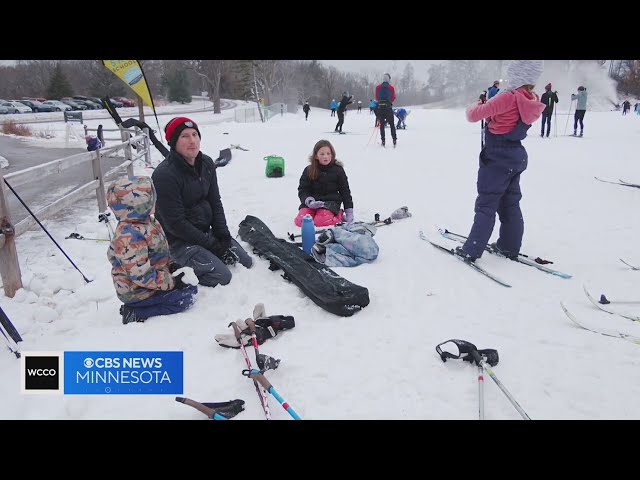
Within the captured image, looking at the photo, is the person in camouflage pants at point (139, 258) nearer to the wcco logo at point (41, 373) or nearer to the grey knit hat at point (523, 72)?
the wcco logo at point (41, 373)

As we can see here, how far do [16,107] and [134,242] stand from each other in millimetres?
37675

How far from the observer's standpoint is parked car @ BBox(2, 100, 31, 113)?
104 ft

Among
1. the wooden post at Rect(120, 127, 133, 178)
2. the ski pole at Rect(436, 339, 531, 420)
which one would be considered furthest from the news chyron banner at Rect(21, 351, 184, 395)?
the wooden post at Rect(120, 127, 133, 178)

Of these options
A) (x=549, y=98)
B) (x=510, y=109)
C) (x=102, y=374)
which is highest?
(x=549, y=98)

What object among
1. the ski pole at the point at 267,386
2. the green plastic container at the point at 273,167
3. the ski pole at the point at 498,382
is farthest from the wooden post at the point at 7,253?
the green plastic container at the point at 273,167

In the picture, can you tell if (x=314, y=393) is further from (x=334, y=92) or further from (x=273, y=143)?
(x=334, y=92)

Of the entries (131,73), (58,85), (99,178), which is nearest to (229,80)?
(58,85)

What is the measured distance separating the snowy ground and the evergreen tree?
38533 millimetres

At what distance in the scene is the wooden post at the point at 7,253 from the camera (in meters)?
3.59

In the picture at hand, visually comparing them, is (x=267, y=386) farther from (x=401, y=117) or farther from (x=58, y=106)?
(x=58, y=106)

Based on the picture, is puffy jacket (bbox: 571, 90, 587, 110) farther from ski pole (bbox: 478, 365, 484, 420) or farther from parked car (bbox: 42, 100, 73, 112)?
parked car (bbox: 42, 100, 73, 112)

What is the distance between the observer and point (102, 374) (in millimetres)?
2551

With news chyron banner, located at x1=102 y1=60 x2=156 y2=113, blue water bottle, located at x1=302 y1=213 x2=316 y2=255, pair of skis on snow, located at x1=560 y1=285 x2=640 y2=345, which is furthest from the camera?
news chyron banner, located at x1=102 y1=60 x2=156 y2=113

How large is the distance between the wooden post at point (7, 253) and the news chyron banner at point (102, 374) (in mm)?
1404
